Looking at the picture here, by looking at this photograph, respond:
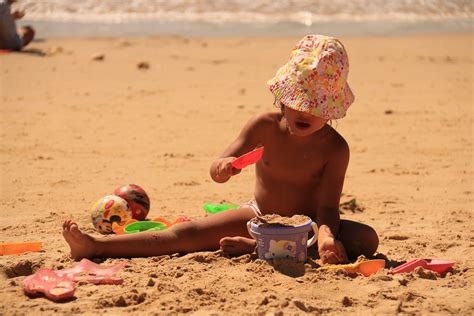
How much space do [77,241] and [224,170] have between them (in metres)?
0.82

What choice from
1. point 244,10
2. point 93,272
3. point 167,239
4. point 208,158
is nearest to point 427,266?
point 167,239

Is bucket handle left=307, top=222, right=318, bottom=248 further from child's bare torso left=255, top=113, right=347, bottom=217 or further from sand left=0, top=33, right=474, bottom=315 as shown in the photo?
child's bare torso left=255, top=113, right=347, bottom=217

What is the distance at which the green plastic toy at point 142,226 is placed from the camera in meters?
4.72

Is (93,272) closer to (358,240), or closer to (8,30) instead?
(358,240)

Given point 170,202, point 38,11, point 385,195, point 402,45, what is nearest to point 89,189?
point 170,202

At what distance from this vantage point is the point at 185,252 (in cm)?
439

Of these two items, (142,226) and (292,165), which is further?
(142,226)

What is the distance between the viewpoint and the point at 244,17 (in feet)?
51.4

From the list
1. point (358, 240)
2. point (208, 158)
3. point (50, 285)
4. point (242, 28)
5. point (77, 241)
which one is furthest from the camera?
point (242, 28)

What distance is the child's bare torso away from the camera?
14.4ft

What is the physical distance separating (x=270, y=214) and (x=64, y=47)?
817cm

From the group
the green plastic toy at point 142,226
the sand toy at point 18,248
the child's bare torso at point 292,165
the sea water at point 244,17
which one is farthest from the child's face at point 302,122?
the sea water at point 244,17

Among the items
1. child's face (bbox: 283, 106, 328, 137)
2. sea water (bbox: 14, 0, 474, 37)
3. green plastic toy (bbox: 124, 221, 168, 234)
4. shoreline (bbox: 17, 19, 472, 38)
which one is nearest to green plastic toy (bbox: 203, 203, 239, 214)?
green plastic toy (bbox: 124, 221, 168, 234)

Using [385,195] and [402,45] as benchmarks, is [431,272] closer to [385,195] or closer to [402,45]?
[385,195]
